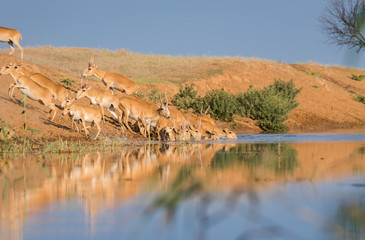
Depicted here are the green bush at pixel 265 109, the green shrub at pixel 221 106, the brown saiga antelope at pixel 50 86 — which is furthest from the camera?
the green bush at pixel 265 109

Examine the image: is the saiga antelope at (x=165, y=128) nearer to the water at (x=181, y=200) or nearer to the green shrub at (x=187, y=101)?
the water at (x=181, y=200)

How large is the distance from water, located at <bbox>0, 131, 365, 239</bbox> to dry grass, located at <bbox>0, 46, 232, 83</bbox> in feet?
78.1

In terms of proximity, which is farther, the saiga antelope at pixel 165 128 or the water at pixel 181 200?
the saiga antelope at pixel 165 128

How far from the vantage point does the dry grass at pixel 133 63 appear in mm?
39294

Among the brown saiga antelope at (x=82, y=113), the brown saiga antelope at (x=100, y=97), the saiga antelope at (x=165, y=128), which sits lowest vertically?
the saiga antelope at (x=165, y=128)

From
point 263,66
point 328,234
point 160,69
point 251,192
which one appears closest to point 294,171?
point 251,192

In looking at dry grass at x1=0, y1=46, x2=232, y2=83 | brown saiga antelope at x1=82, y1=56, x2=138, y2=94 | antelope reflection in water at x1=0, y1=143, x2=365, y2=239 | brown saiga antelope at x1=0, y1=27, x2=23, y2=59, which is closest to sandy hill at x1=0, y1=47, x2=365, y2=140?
dry grass at x1=0, y1=46, x2=232, y2=83

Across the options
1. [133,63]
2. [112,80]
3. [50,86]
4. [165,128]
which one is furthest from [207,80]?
[50,86]

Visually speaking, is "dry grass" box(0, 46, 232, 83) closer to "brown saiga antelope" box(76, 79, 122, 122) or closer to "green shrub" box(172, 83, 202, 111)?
"green shrub" box(172, 83, 202, 111)

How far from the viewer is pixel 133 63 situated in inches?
2023

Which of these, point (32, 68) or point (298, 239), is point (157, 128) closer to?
point (32, 68)

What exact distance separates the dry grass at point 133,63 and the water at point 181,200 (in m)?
23.8

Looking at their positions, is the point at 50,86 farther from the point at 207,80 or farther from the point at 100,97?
the point at 207,80

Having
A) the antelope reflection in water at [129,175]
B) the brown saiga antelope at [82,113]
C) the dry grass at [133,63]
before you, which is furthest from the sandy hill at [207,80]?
the antelope reflection in water at [129,175]
